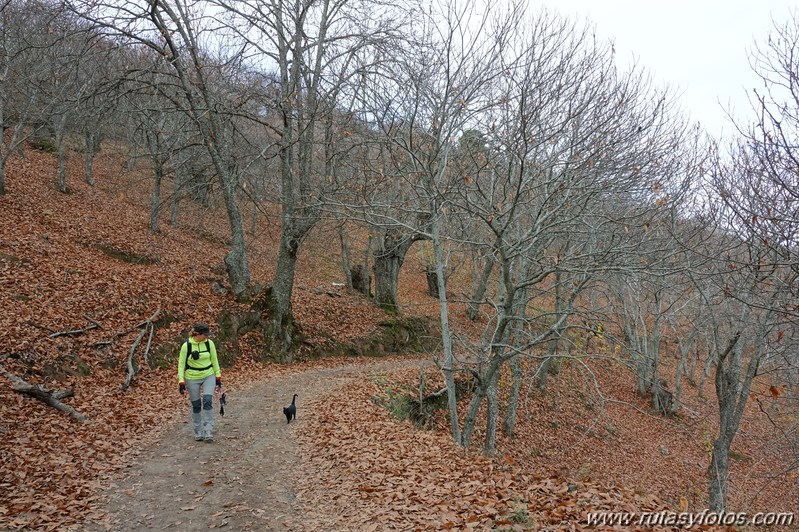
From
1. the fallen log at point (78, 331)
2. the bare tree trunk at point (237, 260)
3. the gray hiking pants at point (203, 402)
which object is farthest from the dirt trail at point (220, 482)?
the bare tree trunk at point (237, 260)

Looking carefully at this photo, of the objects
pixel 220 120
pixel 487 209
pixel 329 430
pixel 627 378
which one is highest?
pixel 220 120

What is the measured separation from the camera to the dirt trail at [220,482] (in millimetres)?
5246

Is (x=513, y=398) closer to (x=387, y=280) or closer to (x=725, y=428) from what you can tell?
(x=725, y=428)

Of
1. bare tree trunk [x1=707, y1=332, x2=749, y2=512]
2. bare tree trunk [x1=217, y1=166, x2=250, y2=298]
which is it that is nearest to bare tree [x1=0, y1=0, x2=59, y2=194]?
bare tree trunk [x1=217, y1=166, x2=250, y2=298]

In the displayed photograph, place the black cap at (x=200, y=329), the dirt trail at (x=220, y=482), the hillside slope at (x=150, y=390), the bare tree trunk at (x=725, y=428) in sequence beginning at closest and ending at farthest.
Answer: the dirt trail at (x=220, y=482)
the hillside slope at (x=150, y=390)
the black cap at (x=200, y=329)
the bare tree trunk at (x=725, y=428)

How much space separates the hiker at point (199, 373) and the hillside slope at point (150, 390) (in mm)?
1044

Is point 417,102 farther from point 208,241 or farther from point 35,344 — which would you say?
point 208,241

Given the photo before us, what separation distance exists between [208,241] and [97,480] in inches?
787

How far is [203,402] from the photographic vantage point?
752cm

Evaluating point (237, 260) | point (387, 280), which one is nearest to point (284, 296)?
point (237, 260)

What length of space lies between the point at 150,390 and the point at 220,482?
5.01 m

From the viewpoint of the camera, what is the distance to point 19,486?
5527 millimetres

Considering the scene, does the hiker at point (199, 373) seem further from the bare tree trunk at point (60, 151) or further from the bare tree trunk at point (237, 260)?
the bare tree trunk at point (60, 151)

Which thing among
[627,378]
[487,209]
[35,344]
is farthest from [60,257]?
[627,378]
